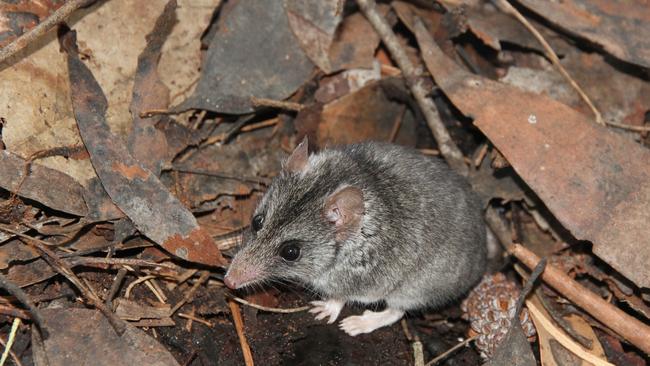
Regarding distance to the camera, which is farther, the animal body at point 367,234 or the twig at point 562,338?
the twig at point 562,338

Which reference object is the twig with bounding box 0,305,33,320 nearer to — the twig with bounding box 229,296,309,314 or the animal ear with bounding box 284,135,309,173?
the twig with bounding box 229,296,309,314

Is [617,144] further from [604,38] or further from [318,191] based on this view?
[318,191]

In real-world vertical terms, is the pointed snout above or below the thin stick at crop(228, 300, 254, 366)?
above

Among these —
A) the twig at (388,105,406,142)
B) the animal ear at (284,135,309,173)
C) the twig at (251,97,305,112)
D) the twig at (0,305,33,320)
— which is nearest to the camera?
the twig at (0,305,33,320)

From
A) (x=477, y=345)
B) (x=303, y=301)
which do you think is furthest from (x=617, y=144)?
(x=303, y=301)

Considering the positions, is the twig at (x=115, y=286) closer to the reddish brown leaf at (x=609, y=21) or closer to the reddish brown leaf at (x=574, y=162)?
the reddish brown leaf at (x=574, y=162)

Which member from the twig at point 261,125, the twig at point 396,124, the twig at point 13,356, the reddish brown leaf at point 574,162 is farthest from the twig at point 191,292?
the reddish brown leaf at point 574,162

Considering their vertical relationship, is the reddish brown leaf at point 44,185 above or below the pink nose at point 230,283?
above

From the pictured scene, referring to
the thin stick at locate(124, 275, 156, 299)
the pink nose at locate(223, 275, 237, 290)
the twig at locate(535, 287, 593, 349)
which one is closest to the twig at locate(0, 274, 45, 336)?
the thin stick at locate(124, 275, 156, 299)
